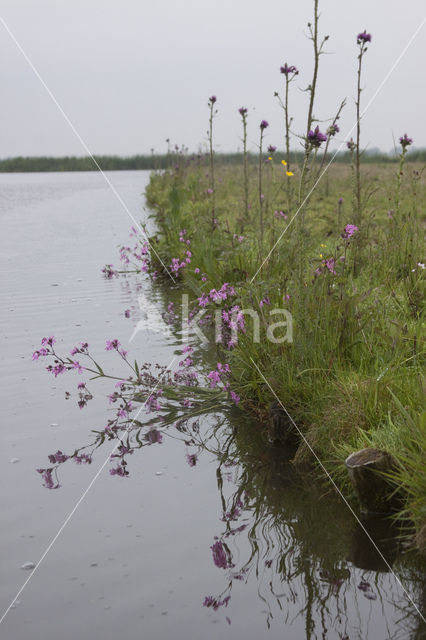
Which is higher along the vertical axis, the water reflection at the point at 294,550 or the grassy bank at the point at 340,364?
the grassy bank at the point at 340,364

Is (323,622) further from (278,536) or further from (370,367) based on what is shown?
(370,367)

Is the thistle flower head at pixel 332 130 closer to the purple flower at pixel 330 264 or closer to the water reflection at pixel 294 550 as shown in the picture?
the purple flower at pixel 330 264

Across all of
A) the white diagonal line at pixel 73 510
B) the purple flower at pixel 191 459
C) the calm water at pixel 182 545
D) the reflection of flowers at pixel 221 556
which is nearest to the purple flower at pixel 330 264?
the calm water at pixel 182 545

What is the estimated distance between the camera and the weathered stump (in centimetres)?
285

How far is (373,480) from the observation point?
291 centimetres

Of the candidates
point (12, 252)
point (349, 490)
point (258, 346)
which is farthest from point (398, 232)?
point (12, 252)

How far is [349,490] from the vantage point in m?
3.18

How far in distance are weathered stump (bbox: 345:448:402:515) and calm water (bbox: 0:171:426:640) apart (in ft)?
0.36

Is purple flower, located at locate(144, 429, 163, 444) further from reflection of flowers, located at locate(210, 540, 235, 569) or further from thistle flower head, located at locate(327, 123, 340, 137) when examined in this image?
thistle flower head, located at locate(327, 123, 340, 137)

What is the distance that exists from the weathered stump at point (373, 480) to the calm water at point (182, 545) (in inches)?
4.3

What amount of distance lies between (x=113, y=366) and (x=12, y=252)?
22.5 feet

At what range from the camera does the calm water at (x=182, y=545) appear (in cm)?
229

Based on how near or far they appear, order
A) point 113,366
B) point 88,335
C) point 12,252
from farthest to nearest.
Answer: point 12,252 → point 88,335 → point 113,366

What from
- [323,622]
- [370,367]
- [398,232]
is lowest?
[323,622]
